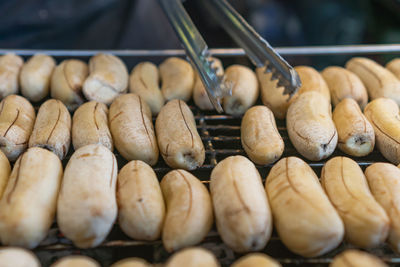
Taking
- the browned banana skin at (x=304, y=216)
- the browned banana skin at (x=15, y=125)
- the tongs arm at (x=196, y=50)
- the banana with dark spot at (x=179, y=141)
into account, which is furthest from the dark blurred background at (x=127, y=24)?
the browned banana skin at (x=304, y=216)

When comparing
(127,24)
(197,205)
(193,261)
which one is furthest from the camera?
(127,24)

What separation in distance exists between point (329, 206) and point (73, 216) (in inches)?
18.6

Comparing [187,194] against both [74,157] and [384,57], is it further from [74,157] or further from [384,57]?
[384,57]

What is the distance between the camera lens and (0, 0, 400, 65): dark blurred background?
5.57 ft

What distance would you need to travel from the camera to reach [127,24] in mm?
1879

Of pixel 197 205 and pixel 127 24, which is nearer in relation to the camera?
pixel 197 205

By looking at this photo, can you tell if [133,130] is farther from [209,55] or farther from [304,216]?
[304,216]

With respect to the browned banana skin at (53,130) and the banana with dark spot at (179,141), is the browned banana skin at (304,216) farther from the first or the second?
the browned banana skin at (53,130)

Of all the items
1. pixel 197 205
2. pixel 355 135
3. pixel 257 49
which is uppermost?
pixel 257 49

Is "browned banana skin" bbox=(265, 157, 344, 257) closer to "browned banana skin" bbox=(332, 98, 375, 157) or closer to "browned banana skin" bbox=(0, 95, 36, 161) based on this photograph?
"browned banana skin" bbox=(332, 98, 375, 157)

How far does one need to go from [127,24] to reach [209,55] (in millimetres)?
1067

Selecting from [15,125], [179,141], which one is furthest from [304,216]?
[15,125]

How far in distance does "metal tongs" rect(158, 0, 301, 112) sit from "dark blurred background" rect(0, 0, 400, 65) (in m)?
0.89

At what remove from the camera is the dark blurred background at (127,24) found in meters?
1.70
